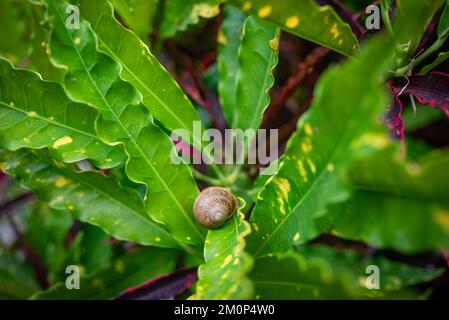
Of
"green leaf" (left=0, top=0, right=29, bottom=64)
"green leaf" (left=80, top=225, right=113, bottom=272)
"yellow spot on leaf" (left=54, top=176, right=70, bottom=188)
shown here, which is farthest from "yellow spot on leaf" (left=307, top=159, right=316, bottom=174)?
"green leaf" (left=0, top=0, right=29, bottom=64)

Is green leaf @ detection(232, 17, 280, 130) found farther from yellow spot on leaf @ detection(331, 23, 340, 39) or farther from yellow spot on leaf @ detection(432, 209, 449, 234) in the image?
yellow spot on leaf @ detection(432, 209, 449, 234)

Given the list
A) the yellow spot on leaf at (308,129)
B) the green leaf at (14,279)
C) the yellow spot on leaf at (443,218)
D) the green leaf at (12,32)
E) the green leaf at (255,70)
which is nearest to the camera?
the yellow spot on leaf at (443,218)

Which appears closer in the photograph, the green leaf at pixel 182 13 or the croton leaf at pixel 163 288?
the croton leaf at pixel 163 288

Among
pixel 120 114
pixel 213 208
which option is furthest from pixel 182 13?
pixel 213 208

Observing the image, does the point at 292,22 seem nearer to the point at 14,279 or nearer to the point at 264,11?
the point at 264,11

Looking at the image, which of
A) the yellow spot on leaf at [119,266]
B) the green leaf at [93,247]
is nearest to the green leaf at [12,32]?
the green leaf at [93,247]

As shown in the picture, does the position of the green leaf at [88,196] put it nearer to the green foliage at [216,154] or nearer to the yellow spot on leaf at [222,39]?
the green foliage at [216,154]

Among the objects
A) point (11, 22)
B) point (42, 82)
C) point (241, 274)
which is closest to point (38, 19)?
point (42, 82)
